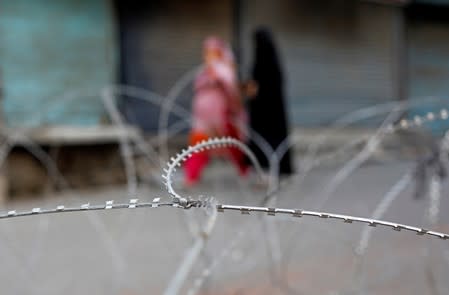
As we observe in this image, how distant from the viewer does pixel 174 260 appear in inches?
105

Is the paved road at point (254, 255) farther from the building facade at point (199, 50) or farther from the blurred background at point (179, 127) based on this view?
the building facade at point (199, 50)

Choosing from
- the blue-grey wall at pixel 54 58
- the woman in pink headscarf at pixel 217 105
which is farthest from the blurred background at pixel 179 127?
the woman in pink headscarf at pixel 217 105

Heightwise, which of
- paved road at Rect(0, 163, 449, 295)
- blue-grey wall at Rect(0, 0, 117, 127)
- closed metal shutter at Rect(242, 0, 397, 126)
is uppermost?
closed metal shutter at Rect(242, 0, 397, 126)

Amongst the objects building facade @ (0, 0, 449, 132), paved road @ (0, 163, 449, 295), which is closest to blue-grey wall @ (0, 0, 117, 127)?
building facade @ (0, 0, 449, 132)

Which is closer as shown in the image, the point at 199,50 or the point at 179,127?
the point at 179,127

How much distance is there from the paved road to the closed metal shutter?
3.79m

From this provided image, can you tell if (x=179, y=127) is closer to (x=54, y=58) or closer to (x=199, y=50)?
(x=54, y=58)

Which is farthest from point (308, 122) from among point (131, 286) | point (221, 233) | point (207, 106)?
point (131, 286)

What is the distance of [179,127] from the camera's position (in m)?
4.15

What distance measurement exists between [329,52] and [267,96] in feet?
9.04

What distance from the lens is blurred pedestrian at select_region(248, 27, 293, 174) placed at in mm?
4887

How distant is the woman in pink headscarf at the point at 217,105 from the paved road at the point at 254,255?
150cm

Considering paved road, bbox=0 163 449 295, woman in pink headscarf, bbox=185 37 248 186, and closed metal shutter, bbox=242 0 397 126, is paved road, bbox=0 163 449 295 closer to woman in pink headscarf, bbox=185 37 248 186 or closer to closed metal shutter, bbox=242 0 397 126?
woman in pink headscarf, bbox=185 37 248 186

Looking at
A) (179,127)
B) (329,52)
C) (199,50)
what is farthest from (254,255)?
(329,52)
